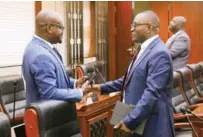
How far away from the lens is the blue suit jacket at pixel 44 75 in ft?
7.79

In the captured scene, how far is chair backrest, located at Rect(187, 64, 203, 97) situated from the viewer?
493 cm

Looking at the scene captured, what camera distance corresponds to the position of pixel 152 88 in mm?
2396

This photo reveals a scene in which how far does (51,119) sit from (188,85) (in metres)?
3.13

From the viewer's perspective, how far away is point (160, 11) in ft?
26.8

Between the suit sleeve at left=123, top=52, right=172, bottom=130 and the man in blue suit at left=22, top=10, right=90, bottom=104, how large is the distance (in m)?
0.38

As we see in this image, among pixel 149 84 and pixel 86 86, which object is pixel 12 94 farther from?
pixel 149 84

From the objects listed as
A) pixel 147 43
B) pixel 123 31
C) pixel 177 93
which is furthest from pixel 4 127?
Answer: pixel 123 31

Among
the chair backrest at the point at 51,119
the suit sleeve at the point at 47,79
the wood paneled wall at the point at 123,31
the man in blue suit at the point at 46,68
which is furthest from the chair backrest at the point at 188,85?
the wood paneled wall at the point at 123,31

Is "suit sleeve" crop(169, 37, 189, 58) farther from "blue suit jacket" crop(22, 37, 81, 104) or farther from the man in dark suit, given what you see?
"blue suit jacket" crop(22, 37, 81, 104)

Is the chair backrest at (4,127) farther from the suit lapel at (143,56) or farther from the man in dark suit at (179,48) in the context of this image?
the man in dark suit at (179,48)

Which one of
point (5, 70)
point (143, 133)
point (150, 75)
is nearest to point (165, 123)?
point (143, 133)

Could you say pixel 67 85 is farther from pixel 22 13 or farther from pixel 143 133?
pixel 22 13

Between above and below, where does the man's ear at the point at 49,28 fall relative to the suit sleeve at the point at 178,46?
above

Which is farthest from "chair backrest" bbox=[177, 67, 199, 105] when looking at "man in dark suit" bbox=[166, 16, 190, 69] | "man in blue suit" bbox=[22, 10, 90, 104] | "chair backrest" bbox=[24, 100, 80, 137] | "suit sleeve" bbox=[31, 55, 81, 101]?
"chair backrest" bbox=[24, 100, 80, 137]
